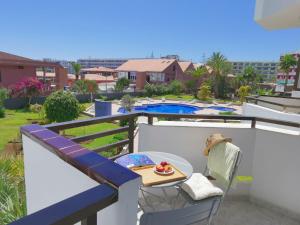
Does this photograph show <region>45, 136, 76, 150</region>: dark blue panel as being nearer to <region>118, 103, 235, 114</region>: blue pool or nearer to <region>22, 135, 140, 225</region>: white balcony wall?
<region>22, 135, 140, 225</region>: white balcony wall

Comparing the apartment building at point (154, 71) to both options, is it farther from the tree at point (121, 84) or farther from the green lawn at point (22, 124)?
the green lawn at point (22, 124)

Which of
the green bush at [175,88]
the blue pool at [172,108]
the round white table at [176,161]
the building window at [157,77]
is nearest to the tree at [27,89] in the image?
the blue pool at [172,108]

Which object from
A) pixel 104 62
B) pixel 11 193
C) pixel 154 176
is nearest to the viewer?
pixel 154 176

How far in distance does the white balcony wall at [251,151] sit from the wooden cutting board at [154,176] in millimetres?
998

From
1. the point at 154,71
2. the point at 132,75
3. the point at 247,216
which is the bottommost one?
the point at 247,216

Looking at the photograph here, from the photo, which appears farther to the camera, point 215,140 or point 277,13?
point 277,13

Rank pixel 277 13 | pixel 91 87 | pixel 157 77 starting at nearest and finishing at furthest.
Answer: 1. pixel 277 13
2. pixel 91 87
3. pixel 157 77

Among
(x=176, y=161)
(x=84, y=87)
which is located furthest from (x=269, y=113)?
(x=84, y=87)

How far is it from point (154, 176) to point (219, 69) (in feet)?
105

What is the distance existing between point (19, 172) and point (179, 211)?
8.98 ft

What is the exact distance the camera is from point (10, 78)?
76.9ft

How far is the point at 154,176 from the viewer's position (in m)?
2.75

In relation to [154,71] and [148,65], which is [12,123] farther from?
[148,65]

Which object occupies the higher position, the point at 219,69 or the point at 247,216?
the point at 219,69
